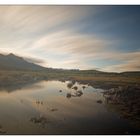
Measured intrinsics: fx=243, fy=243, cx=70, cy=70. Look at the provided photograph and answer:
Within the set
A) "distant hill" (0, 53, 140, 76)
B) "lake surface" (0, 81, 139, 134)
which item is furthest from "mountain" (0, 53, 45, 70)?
"lake surface" (0, 81, 139, 134)

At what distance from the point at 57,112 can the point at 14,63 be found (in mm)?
848

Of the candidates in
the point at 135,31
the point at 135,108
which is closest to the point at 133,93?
the point at 135,108

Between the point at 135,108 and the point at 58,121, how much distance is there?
99cm

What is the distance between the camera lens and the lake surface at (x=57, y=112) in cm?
301

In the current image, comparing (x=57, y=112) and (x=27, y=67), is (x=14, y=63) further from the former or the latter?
(x=57, y=112)

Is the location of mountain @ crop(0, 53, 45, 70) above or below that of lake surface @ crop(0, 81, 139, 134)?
above

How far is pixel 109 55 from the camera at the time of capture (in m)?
3.19

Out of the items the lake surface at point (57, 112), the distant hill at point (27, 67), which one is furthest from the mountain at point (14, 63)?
the lake surface at point (57, 112)

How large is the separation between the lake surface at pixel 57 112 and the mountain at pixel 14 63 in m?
0.25

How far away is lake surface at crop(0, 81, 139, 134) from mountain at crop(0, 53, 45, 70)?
0.25 metres

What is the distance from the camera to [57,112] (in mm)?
3055

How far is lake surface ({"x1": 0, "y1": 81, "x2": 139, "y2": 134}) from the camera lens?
9.87 feet

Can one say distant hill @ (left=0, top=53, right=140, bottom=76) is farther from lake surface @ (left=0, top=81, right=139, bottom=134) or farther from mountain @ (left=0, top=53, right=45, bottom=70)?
lake surface @ (left=0, top=81, right=139, bottom=134)

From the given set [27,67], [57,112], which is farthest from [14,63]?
[57,112]
